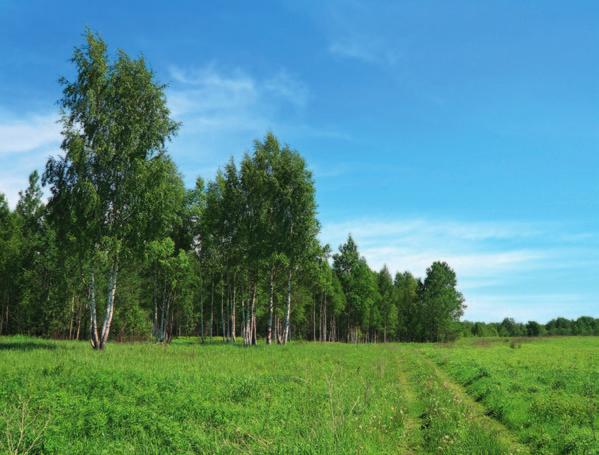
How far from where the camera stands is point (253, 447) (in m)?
8.77

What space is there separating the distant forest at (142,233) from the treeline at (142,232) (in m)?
0.11

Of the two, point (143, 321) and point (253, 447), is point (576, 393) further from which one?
point (143, 321)

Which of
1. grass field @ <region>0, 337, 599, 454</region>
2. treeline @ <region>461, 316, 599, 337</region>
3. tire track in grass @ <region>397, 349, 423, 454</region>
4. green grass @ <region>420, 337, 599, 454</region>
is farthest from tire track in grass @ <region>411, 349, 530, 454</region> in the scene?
treeline @ <region>461, 316, 599, 337</region>

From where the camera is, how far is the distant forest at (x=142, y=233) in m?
31.0

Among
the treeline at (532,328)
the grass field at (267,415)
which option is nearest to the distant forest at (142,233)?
the grass field at (267,415)

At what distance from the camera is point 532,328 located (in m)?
166

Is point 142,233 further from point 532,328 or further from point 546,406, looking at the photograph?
point 532,328

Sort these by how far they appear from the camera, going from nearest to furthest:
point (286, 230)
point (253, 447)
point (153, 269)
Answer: point (253, 447) < point (286, 230) < point (153, 269)

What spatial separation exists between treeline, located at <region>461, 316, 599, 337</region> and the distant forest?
95.9 m

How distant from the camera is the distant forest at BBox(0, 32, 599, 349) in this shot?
3100cm

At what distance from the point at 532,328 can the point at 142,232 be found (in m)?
170

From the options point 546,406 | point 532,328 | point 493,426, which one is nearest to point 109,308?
point 493,426

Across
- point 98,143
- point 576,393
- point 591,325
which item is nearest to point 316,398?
point 576,393

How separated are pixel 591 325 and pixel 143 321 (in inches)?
7067
